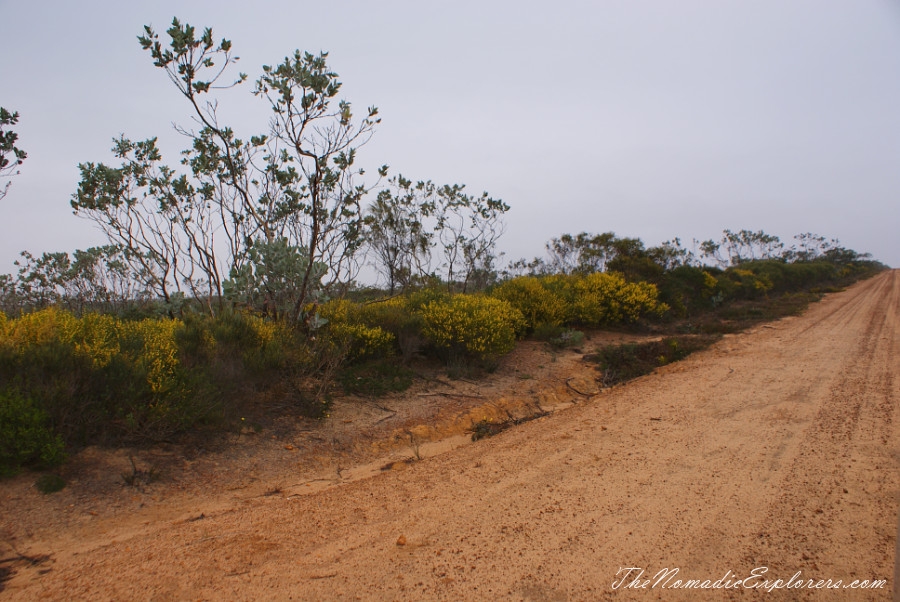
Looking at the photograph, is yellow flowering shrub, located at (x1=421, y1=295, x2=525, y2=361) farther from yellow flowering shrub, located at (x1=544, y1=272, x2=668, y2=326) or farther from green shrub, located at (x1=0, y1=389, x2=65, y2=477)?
green shrub, located at (x1=0, y1=389, x2=65, y2=477)

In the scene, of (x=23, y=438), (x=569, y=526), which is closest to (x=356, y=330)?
(x=23, y=438)

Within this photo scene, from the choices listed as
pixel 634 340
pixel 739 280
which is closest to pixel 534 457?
pixel 634 340

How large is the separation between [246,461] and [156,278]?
526 cm

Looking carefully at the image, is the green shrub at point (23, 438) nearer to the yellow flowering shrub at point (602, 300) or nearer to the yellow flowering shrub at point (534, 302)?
the yellow flowering shrub at point (534, 302)

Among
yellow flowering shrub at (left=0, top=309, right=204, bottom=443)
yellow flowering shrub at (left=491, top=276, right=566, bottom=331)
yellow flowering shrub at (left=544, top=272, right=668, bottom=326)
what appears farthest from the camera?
yellow flowering shrub at (left=544, top=272, right=668, bottom=326)

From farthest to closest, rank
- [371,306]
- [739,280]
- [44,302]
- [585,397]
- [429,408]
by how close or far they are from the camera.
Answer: [739,280]
[44,302]
[371,306]
[585,397]
[429,408]

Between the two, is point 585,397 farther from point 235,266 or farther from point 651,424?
point 235,266

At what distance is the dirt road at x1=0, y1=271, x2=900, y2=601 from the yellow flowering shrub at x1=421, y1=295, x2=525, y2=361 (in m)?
3.35

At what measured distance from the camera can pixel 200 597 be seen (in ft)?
9.91

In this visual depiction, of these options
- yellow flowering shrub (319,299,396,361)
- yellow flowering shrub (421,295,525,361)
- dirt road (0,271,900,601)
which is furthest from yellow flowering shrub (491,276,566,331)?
dirt road (0,271,900,601)

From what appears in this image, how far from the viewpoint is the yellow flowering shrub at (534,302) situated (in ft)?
41.7

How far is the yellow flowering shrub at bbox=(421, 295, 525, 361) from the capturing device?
943 cm

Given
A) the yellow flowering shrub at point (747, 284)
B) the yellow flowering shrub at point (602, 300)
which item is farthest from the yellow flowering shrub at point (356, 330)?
the yellow flowering shrub at point (747, 284)

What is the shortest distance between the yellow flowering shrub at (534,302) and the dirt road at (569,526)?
650 centimetres
